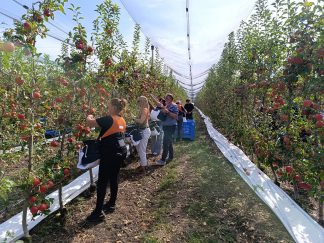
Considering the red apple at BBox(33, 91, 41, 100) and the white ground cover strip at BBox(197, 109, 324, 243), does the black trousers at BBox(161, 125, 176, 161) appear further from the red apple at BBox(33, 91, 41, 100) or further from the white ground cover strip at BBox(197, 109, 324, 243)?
the red apple at BBox(33, 91, 41, 100)

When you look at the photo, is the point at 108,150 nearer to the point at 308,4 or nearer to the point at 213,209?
the point at 213,209

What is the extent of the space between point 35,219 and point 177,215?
180 centimetres

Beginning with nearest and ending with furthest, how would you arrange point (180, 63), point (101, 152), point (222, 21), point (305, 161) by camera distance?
point (305, 161) < point (101, 152) < point (222, 21) < point (180, 63)

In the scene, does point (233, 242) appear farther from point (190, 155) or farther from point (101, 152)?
point (190, 155)

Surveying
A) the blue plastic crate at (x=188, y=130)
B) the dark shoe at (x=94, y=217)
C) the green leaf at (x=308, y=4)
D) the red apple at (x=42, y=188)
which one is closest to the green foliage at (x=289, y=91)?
the green leaf at (x=308, y=4)

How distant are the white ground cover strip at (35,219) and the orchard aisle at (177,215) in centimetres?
11

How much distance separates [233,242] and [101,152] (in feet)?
6.27

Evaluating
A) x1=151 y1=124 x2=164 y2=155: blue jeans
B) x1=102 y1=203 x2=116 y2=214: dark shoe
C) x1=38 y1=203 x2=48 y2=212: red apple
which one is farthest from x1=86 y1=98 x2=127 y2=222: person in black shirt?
x1=151 y1=124 x2=164 y2=155: blue jeans

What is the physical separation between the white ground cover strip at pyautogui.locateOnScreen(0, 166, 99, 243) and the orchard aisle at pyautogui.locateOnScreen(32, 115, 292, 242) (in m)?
0.11

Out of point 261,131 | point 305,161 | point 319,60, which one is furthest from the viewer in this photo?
point 261,131

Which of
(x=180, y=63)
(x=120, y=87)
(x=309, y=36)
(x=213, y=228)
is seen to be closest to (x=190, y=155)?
(x=120, y=87)

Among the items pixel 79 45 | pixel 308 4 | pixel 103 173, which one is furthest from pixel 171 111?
pixel 308 4

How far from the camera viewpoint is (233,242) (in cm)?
351

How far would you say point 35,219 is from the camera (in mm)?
3699
